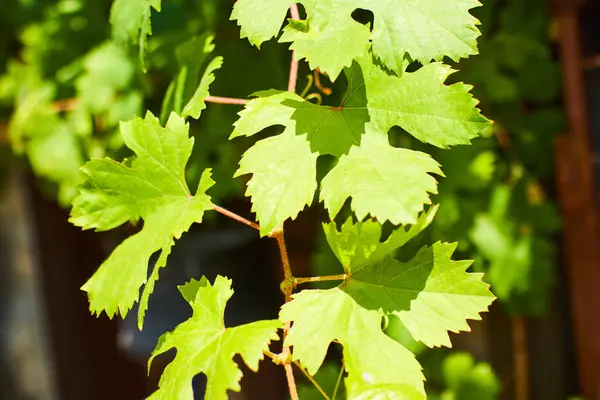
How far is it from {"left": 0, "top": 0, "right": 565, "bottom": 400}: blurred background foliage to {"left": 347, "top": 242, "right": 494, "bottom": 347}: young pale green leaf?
1.40 ft

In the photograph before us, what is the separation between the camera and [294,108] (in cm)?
73

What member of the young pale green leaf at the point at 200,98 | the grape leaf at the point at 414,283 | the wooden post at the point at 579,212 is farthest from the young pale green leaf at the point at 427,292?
the wooden post at the point at 579,212

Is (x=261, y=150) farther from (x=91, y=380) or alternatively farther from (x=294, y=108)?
(x=91, y=380)

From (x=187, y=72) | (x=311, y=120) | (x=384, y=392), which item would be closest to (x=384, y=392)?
(x=384, y=392)

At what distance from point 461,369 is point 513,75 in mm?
639

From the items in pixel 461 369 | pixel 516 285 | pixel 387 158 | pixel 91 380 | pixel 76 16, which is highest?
pixel 76 16

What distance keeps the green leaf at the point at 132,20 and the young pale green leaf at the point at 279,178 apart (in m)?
0.26

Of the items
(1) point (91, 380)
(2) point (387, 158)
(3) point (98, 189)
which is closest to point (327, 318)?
(2) point (387, 158)

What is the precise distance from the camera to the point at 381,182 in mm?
665

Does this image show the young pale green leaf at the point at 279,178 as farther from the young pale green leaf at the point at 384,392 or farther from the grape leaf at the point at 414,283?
the young pale green leaf at the point at 384,392

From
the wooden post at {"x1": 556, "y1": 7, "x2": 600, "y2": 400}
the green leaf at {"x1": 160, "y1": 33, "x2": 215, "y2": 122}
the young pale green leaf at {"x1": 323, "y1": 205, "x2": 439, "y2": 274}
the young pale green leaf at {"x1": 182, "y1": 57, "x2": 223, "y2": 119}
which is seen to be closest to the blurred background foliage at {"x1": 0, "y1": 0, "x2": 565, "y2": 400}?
the wooden post at {"x1": 556, "y1": 7, "x2": 600, "y2": 400}

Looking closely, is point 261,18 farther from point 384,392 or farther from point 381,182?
point 384,392

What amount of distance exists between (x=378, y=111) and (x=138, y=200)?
308mm

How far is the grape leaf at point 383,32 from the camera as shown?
681 millimetres
